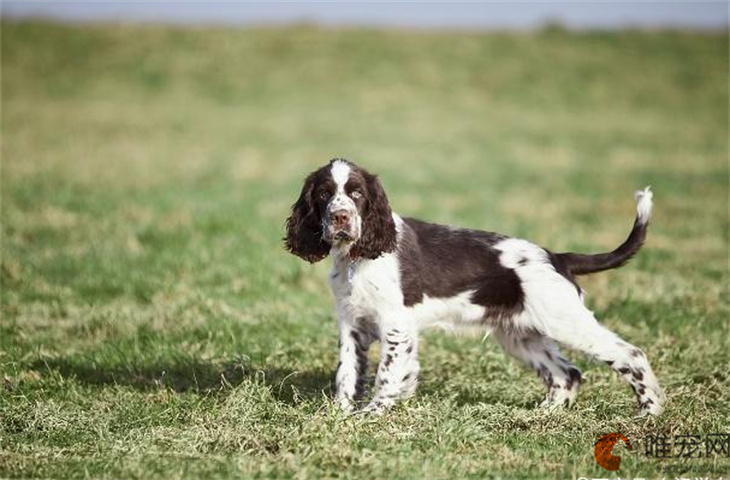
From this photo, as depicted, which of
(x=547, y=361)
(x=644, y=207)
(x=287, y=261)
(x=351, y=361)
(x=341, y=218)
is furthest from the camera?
(x=287, y=261)

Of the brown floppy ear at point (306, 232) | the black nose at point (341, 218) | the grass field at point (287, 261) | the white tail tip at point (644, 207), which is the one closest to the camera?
the grass field at point (287, 261)

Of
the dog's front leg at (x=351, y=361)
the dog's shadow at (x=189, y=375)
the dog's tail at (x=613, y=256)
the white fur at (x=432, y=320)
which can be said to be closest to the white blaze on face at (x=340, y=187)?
the white fur at (x=432, y=320)

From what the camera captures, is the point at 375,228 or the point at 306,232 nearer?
the point at 375,228

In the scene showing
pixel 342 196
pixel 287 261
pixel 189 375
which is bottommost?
pixel 189 375

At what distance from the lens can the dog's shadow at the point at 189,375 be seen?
6598mm

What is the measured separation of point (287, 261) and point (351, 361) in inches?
190

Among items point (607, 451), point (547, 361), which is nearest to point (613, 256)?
point (547, 361)

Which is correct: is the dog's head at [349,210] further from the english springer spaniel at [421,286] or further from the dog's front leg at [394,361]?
the dog's front leg at [394,361]

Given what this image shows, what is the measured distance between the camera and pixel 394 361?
588 centimetres

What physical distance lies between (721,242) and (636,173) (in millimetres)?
8292

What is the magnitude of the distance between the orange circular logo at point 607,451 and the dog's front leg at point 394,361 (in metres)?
1.29

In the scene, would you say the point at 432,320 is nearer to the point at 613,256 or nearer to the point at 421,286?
the point at 421,286

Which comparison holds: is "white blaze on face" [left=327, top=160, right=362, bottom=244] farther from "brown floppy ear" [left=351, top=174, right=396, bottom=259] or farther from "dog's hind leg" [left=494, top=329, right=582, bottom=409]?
"dog's hind leg" [left=494, top=329, right=582, bottom=409]

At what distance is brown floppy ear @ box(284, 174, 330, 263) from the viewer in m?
6.02
